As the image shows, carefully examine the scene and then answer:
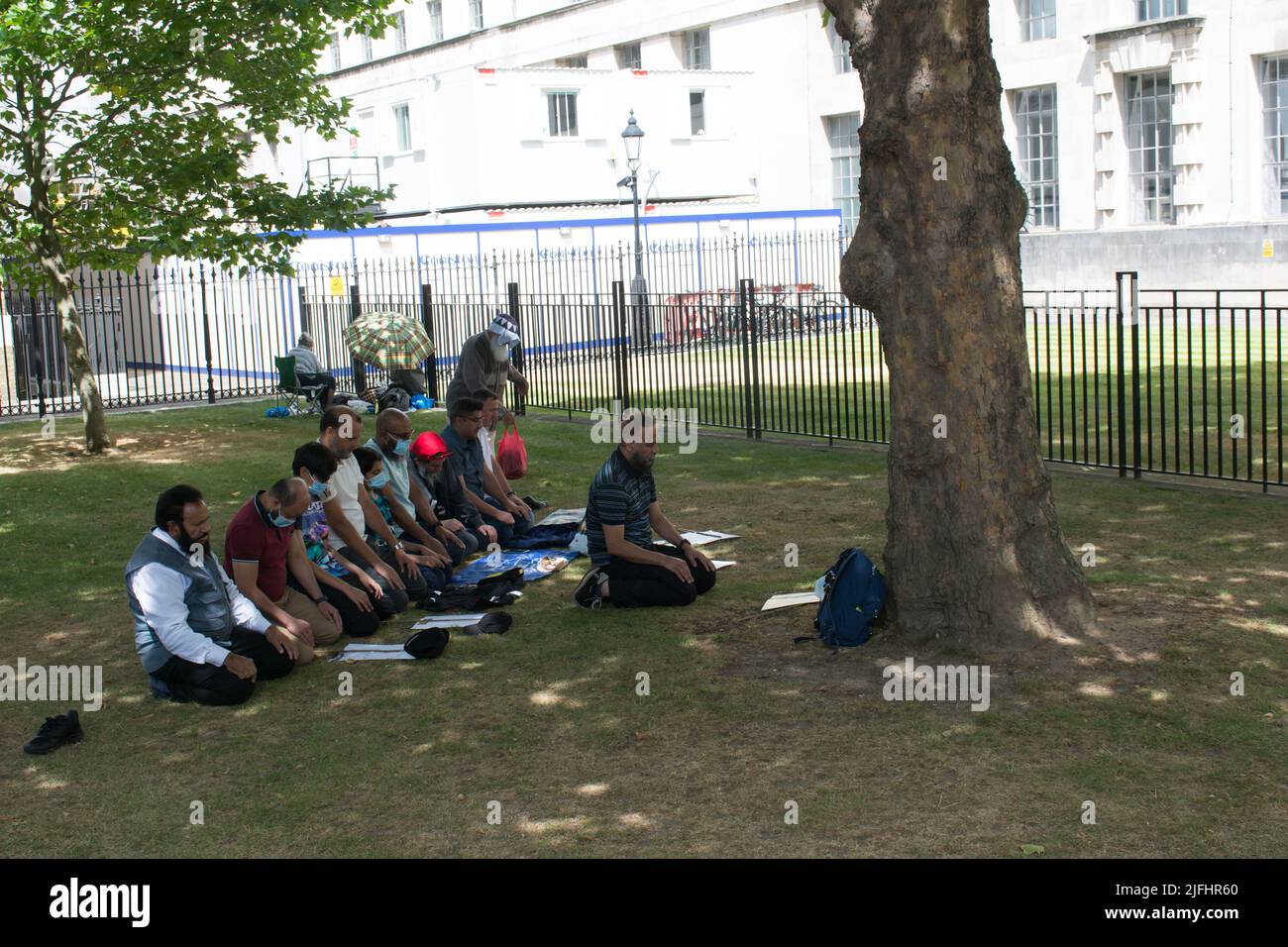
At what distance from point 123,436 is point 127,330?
14452 mm

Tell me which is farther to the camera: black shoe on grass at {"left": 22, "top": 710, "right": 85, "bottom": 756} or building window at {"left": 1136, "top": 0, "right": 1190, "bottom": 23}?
building window at {"left": 1136, "top": 0, "right": 1190, "bottom": 23}

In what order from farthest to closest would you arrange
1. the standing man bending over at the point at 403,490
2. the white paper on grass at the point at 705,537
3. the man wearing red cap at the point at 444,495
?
the white paper on grass at the point at 705,537 → the man wearing red cap at the point at 444,495 → the standing man bending over at the point at 403,490

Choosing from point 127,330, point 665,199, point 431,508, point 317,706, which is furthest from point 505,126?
point 317,706

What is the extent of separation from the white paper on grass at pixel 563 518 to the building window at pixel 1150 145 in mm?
24389

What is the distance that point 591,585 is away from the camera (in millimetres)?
9180

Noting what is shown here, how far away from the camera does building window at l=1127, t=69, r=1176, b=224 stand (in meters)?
32.2

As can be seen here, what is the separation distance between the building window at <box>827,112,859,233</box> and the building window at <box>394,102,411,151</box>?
12406 mm

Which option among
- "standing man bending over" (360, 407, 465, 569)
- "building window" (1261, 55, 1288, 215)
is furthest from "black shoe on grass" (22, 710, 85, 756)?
"building window" (1261, 55, 1288, 215)

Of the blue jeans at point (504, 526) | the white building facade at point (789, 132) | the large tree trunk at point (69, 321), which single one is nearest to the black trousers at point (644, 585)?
the blue jeans at point (504, 526)

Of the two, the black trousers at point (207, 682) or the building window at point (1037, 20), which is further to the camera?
the building window at point (1037, 20)

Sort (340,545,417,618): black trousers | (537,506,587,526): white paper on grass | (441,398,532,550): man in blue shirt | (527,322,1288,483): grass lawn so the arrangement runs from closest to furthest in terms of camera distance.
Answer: (340,545,417,618): black trousers → (441,398,532,550): man in blue shirt → (537,506,587,526): white paper on grass → (527,322,1288,483): grass lawn

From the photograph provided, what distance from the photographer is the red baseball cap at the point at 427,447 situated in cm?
1085

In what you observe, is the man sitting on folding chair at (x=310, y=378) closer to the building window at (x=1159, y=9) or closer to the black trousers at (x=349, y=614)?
the black trousers at (x=349, y=614)

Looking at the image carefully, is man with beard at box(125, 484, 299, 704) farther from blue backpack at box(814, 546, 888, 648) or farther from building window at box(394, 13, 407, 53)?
building window at box(394, 13, 407, 53)
